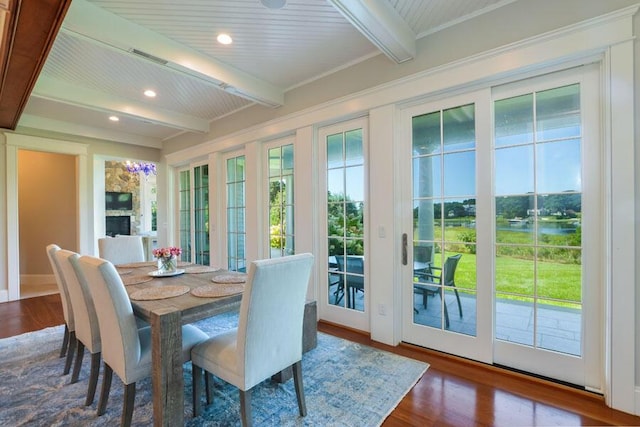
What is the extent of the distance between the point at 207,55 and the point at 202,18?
56cm

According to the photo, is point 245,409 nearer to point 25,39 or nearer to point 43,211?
point 25,39

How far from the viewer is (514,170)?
2.18 m

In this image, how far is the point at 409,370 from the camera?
7.23ft

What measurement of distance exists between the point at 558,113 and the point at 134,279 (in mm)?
3412

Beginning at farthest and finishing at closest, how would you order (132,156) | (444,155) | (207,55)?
(132,156), (207,55), (444,155)

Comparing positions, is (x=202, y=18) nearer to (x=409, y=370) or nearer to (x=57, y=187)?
(x=409, y=370)

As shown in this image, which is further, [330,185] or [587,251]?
[330,185]

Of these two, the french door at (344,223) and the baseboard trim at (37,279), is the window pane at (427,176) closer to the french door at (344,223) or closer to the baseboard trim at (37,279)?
the french door at (344,223)

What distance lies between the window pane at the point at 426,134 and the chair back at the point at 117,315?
2.43 meters

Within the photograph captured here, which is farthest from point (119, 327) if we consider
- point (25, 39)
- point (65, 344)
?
point (25, 39)

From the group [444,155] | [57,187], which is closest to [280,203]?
[444,155]

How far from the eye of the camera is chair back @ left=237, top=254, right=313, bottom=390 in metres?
1.41

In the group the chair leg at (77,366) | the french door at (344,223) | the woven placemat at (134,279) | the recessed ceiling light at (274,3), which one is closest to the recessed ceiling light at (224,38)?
the recessed ceiling light at (274,3)

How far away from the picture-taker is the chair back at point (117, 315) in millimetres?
1479
